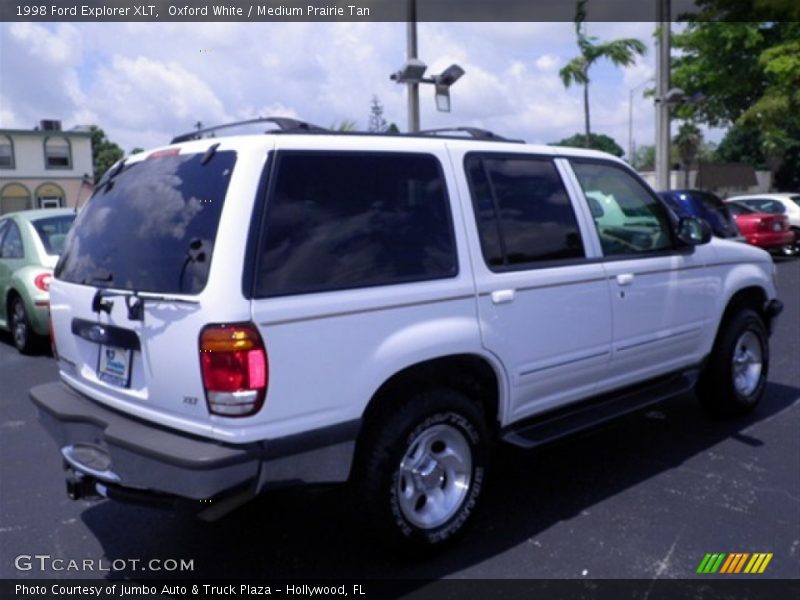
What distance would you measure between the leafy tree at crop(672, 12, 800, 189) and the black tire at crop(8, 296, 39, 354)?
17.3m

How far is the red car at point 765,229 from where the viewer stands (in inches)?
611

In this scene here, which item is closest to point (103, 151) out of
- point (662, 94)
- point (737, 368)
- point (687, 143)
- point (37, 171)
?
point (37, 171)

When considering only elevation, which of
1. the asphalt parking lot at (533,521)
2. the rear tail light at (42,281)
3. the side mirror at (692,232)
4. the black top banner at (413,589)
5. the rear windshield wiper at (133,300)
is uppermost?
the side mirror at (692,232)

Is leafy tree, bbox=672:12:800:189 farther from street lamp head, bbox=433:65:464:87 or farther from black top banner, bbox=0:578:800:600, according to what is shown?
black top banner, bbox=0:578:800:600

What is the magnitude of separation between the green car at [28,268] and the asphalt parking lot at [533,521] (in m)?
2.75

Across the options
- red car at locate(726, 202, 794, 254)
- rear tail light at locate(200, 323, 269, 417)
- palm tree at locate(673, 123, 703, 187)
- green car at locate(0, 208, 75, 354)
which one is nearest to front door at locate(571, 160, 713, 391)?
rear tail light at locate(200, 323, 269, 417)

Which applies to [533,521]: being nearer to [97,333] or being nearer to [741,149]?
[97,333]

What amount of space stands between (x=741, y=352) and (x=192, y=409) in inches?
164

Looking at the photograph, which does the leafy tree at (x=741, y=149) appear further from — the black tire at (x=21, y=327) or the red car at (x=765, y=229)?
the black tire at (x=21, y=327)

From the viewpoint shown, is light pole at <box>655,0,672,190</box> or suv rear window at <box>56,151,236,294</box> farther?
light pole at <box>655,0,672,190</box>

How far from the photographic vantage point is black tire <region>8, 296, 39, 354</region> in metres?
7.98

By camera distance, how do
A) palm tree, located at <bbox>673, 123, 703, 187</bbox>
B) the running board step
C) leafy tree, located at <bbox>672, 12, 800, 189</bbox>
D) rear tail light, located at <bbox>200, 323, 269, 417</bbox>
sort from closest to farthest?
1. rear tail light, located at <bbox>200, 323, 269, 417</bbox>
2. the running board step
3. leafy tree, located at <bbox>672, 12, 800, 189</bbox>
4. palm tree, located at <bbox>673, 123, 703, 187</bbox>

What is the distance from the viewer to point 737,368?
221 inches

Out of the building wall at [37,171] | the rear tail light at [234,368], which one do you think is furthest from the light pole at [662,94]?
the building wall at [37,171]
